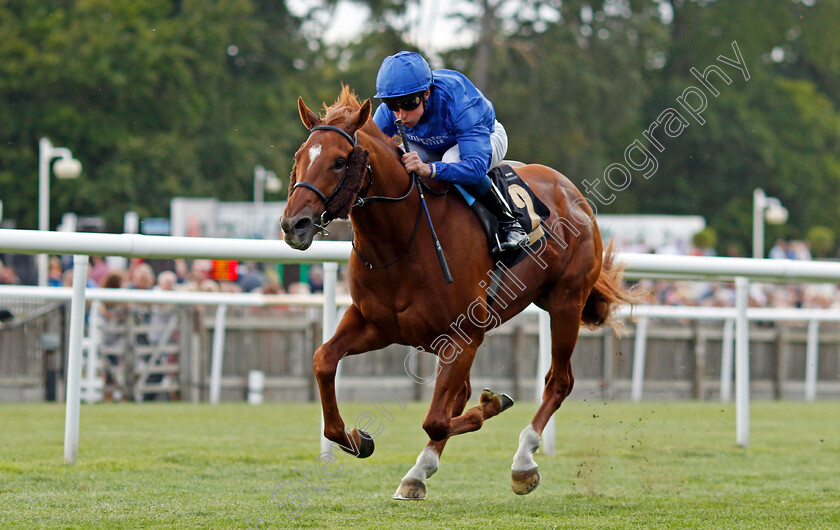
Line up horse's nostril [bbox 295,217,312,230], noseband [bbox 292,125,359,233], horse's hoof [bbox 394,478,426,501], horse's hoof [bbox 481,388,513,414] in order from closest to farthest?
horse's nostril [bbox 295,217,312,230] < noseband [bbox 292,125,359,233] < horse's hoof [bbox 394,478,426,501] < horse's hoof [bbox 481,388,513,414]

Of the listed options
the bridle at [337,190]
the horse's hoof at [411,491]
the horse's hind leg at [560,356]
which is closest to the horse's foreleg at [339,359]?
the horse's hoof at [411,491]

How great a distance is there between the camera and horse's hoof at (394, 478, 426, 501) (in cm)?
511

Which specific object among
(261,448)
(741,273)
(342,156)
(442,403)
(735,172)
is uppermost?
(735,172)

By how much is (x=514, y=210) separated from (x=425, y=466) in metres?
1.25

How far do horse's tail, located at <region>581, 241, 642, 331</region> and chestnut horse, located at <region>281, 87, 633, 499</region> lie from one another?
107cm

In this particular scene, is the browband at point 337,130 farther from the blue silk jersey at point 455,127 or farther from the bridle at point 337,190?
the blue silk jersey at point 455,127

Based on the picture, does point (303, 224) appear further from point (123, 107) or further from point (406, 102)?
point (123, 107)

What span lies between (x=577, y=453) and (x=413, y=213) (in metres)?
3.05

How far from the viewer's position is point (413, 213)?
4.82m

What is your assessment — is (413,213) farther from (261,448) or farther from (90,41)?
(90,41)

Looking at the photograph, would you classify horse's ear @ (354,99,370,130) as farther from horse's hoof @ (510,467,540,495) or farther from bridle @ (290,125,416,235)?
horse's hoof @ (510,467,540,495)

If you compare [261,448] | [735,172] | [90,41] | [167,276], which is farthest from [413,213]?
[735,172]

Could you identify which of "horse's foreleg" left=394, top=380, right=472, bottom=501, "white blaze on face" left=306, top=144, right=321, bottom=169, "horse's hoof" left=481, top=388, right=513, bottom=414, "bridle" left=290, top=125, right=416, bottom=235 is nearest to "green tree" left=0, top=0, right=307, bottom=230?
"horse's hoof" left=481, top=388, right=513, bottom=414

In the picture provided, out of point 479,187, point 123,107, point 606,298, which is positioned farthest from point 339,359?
point 123,107
